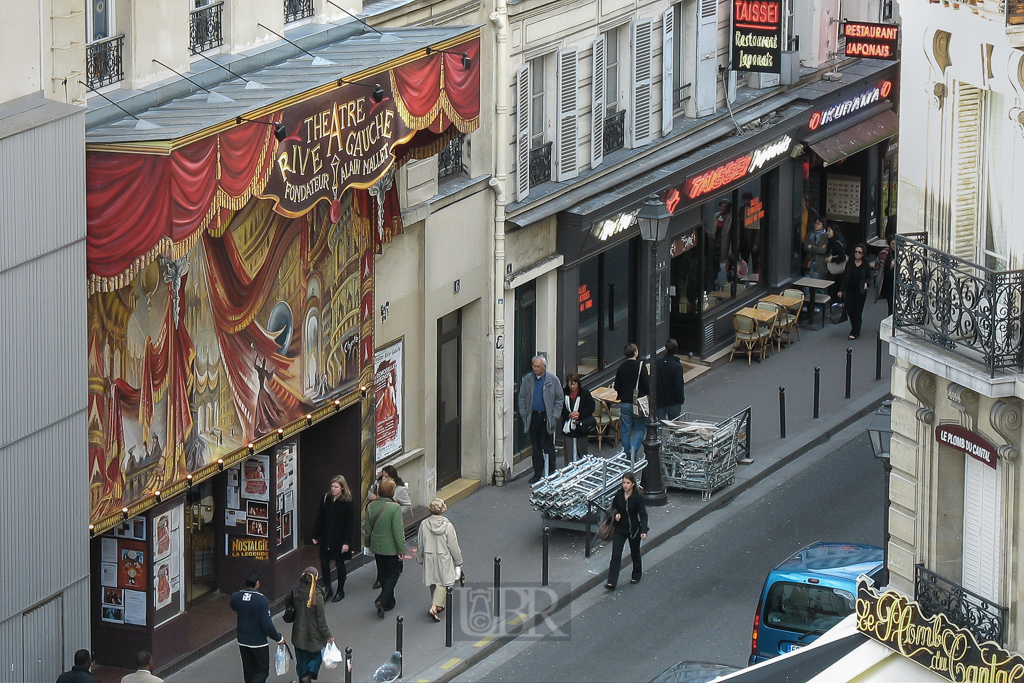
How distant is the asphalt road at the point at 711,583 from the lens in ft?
70.6

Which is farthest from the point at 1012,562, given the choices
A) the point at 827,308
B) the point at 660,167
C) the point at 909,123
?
the point at 827,308

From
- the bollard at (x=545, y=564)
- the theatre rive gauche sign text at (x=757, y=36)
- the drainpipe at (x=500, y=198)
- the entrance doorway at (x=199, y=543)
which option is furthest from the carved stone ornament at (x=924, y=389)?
the theatre rive gauche sign text at (x=757, y=36)

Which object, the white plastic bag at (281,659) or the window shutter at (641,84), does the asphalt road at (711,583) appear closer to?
the white plastic bag at (281,659)

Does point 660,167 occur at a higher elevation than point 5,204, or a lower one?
lower

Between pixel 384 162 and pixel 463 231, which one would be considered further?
pixel 463 231

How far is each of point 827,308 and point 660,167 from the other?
651 cm

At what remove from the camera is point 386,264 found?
24.2m

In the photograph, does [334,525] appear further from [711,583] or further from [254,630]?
[711,583]

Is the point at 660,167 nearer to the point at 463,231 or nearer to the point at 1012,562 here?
the point at 463,231

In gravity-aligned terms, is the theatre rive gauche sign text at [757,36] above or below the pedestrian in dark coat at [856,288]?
above

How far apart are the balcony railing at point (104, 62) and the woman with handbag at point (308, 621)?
216 inches

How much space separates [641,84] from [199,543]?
11.4m

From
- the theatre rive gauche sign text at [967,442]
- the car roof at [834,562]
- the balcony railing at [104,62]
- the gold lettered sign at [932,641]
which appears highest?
the balcony railing at [104,62]

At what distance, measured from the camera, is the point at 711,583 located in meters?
23.8
